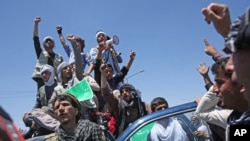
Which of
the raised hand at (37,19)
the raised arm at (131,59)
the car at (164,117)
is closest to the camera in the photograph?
the car at (164,117)

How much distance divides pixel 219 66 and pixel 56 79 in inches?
168

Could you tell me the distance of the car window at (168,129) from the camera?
3227mm

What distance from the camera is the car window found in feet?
10.6

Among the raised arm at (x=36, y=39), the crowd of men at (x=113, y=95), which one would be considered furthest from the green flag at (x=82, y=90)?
the raised arm at (x=36, y=39)

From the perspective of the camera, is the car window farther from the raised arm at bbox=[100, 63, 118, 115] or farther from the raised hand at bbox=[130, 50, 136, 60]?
the raised hand at bbox=[130, 50, 136, 60]

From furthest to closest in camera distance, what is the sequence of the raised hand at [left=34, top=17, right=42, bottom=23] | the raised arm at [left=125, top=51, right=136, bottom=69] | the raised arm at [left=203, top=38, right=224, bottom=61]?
the raised hand at [left=34, top=17, right=42, bottom=23], the raised arm at [left=125, top=51, right=136, bottom=69], the raised arm at [left=203, top=38, right=224, bottom=61]

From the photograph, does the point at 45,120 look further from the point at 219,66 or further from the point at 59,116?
the point at 219,66

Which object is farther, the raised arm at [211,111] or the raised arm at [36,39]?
the raised arm at [36,39]

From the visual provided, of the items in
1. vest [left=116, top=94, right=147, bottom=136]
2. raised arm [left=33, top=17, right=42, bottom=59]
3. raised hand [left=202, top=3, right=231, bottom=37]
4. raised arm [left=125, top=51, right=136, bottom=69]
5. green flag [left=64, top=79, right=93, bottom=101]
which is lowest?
vest [left=116, top=94, right=147, bottom=136]

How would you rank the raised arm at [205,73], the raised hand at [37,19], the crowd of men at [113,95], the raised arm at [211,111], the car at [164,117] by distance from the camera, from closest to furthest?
1. the crowd of men at [113,95]
2. the raised arm at [211,111]
3. the car at [164,117]
4. the raised arm at [205,73]
5. the raised hand at [37,19]

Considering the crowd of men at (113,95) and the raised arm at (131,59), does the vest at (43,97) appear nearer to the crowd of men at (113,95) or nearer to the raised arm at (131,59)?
the crowd of men at (113,95)

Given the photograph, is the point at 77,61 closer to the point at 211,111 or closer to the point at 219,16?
the point at 211,111

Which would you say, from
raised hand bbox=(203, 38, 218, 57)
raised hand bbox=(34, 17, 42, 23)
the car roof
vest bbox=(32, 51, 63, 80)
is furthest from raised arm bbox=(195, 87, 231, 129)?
raised hand bbox=(34, 17, 42, 23)

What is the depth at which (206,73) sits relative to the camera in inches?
175
